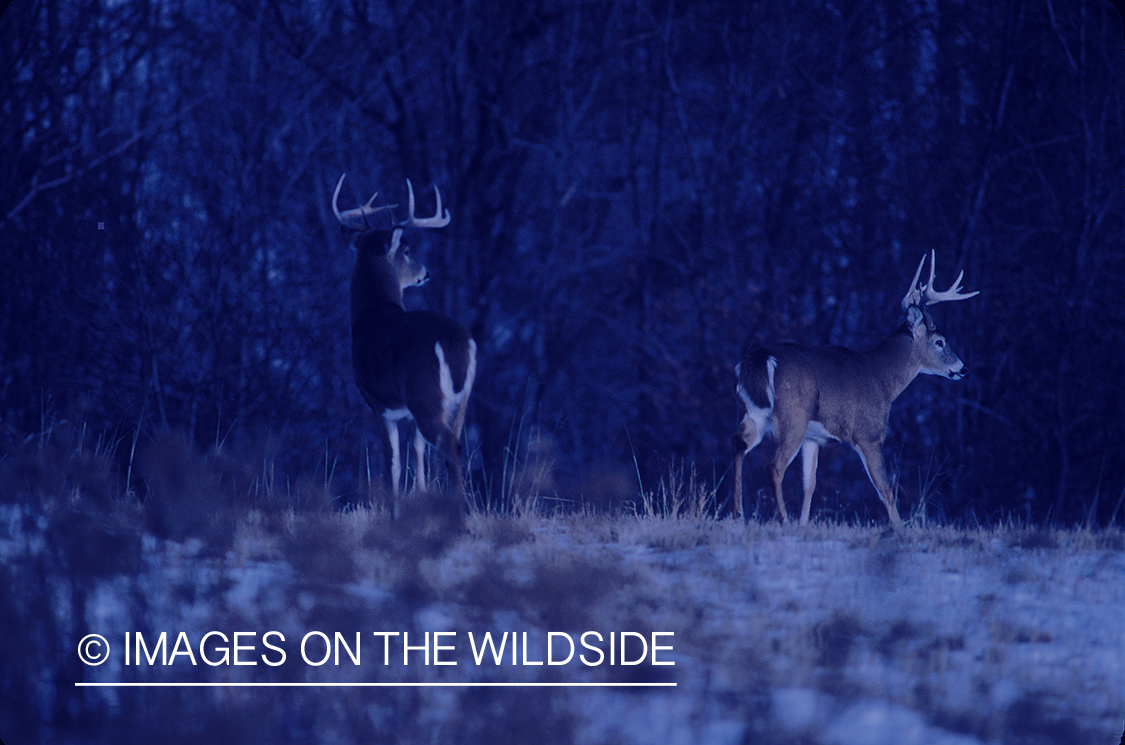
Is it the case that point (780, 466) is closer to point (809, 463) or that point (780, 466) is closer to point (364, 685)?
point (809, 463)

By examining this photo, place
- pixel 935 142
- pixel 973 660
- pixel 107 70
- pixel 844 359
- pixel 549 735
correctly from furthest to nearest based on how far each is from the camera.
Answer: pixel 935 142
pixel 107 70
pixel 844 359
pixel 973 660
pixel 549 735

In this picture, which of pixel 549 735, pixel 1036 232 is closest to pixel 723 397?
pixel 1036 232

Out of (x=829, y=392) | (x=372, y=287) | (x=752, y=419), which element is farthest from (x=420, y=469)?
(x=829, y=392)

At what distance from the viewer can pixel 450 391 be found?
20.9ft

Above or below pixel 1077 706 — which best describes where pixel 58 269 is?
above

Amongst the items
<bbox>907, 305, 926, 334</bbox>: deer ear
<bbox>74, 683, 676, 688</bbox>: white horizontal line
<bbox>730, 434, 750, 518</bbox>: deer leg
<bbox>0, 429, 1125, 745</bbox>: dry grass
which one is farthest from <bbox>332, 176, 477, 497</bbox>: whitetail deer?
<bbox>907, 305, 926, 334</bbox>: deer ear

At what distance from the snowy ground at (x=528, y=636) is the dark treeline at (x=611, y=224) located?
14.7 ft

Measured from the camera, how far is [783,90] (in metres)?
13.4

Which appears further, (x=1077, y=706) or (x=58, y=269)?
(x=58, y=269)

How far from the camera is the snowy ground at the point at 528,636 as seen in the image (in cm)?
360

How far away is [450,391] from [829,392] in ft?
7.87

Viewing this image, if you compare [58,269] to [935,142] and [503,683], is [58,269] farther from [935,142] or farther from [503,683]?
[935,142]

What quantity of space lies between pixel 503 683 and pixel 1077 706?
1861 mm

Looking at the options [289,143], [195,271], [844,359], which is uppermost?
A: [289,143]
